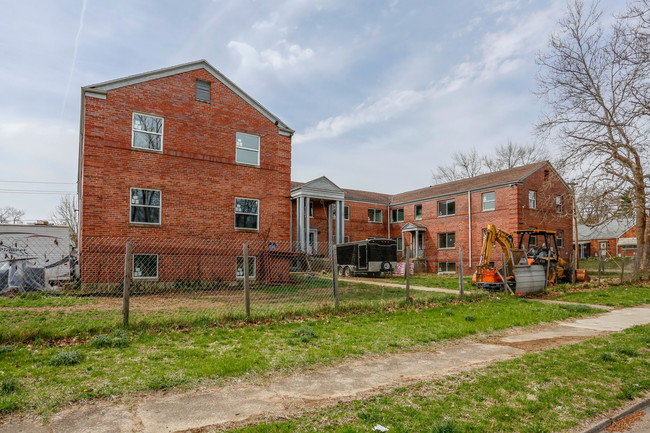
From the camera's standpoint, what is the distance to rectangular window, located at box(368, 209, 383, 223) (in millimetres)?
37562

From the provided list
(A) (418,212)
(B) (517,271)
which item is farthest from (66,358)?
(A) (418,212)

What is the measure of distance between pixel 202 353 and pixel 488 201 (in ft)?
88.9

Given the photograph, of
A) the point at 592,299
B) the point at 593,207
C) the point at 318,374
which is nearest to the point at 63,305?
the point at 318,374

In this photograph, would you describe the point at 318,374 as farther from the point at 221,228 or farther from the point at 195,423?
the point at 221,228

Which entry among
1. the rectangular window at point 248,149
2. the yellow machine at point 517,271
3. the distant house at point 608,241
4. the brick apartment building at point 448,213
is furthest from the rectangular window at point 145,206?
the distant house at point 608,241

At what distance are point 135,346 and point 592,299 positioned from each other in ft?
48.5

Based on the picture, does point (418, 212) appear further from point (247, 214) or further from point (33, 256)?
point (33, 256)

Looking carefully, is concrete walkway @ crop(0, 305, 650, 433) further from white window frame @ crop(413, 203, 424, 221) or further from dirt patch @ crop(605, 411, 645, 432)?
white window frame @ crop(413, 203, 424, 221)

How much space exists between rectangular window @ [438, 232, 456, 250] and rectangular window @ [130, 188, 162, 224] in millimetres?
22543

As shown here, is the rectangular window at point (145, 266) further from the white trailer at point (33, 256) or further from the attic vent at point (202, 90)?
the attic vent at point (202, 90)

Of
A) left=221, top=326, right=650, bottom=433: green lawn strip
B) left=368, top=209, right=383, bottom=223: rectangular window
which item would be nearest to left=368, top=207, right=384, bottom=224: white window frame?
left=368, top=209, right=383, bottom=223: rectangular window

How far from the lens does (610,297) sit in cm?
1478

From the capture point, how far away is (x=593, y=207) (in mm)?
21594

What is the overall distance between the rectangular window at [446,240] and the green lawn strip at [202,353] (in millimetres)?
22191
